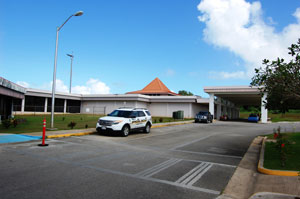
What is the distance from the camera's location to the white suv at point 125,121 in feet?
48.1

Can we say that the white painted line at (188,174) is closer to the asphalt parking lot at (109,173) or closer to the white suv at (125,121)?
the asphalt parking lot at (109,173)

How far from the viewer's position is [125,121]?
49.7 ft

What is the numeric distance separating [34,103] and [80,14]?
32150 millimetres

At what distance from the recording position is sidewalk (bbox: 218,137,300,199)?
508 cm

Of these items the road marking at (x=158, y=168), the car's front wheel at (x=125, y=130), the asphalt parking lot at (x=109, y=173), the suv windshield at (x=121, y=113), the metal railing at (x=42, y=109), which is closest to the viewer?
the asphalt parking lot at (x=109, y=173)

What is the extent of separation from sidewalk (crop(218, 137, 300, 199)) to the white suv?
876cm

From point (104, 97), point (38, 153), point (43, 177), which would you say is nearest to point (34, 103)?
point (104, 97)

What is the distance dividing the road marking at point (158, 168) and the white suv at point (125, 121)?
674cm

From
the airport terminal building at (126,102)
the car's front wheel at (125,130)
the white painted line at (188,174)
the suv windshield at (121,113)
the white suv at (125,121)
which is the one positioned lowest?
the white painted line at (188,174)

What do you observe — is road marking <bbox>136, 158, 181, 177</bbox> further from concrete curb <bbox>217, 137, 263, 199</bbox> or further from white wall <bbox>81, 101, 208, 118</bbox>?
white wall <bbox>81, 101, 208, 118</bbox>

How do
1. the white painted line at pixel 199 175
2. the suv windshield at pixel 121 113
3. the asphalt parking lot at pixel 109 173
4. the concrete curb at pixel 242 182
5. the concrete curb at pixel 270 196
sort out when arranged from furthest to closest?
the suv windshield at pixel 121 113 → the white painted line at pixel 199 175 → the concrete curb at pixel 242 182 → the asphalt parking lot at pixel 109 173 → the concrete curb at pixel 270 196

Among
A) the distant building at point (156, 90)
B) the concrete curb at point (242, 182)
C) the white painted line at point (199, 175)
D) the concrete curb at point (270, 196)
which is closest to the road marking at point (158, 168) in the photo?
the white painted line at point (199, 175)

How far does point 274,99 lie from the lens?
930 cm

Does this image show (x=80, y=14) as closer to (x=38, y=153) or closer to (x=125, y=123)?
(x=125, y=123)
